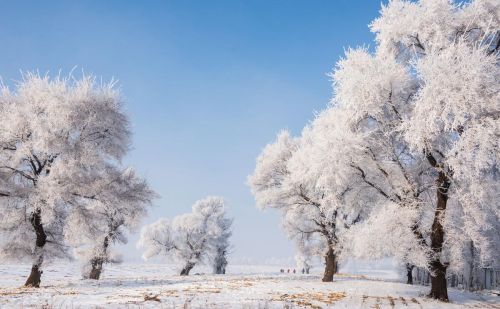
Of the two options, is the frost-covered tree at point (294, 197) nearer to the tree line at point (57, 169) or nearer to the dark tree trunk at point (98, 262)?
the tree line at point (57, 169)

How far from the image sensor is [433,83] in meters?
16.3

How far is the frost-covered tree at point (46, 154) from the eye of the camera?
2122cm

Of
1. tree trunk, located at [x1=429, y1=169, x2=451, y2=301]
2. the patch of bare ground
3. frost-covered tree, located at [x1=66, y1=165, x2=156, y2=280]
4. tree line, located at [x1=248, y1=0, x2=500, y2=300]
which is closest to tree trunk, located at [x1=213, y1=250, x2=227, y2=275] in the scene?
frost-covered tree, located at [x1=66, y1=165, x2=156, y2=280]

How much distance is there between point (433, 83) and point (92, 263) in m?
33.6

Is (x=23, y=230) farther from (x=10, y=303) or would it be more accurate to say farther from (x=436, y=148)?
(x=436, y=148)

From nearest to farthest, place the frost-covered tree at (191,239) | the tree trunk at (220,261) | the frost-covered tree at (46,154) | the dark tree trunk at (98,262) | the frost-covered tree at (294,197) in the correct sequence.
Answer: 1. the frost-covered tree at (46,154)
2. the frost-covered tree at (294,197)
3. the dark tree trunk at (98,262)
4. the frost-covered tree at (191,239)
5. the tree trunk at (220,261)

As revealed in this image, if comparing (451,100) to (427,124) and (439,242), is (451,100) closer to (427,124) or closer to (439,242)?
(427,124)

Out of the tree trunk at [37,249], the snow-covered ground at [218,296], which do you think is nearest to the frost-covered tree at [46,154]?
the tree trunk at [37,249]

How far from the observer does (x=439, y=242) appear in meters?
18.7

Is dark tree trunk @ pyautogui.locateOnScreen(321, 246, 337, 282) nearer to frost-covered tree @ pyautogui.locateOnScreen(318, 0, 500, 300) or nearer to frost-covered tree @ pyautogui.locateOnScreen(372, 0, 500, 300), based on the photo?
frost-covered tree @ pyautogui.locateOnScreen(318, 0, 500, 300)

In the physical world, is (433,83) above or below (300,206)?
above

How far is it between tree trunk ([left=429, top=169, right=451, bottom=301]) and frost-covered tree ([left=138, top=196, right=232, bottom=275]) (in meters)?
42.2

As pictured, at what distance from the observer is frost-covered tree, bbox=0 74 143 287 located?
21.2m

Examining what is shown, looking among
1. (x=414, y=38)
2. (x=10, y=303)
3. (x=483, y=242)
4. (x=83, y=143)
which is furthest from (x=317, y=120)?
(x=10, y=303)
